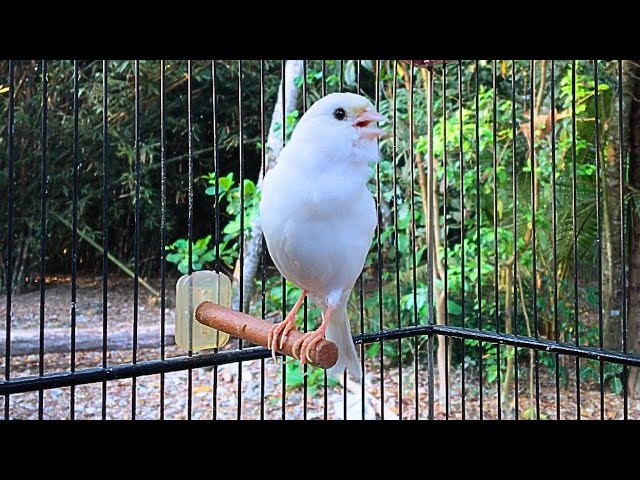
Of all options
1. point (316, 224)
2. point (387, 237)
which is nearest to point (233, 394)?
point (387, 237)

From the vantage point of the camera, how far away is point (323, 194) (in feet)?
4.02

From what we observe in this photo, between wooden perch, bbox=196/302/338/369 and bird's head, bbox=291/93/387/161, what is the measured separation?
38 centimetres

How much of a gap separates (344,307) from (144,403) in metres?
2.29

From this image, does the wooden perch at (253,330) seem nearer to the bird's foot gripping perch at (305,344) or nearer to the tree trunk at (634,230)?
the bird's foot gripping perch at (305,344)

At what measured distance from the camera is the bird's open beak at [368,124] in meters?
1.24

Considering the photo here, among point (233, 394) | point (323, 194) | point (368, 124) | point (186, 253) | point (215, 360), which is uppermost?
point (368, 124)

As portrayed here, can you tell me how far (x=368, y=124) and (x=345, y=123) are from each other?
0.05 m

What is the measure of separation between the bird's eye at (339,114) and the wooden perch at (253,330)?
425 millimetres

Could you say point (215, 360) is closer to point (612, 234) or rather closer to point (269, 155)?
point (269, 155)

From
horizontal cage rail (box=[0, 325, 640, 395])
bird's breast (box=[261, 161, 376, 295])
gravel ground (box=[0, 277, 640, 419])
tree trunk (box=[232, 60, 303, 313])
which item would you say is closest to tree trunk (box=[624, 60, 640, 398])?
gravel ground (box=[0, 277, 640, 419])

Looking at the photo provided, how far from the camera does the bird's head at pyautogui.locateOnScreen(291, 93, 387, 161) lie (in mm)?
1236

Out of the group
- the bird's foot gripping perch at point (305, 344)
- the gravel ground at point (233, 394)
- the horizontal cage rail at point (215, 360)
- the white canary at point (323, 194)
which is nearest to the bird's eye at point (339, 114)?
the white canary at point (323, 194)

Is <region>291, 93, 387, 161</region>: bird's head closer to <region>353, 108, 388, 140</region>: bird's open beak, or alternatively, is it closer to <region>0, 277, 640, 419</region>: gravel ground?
<region>353, 108, 388, 140</region>: bird's open beak
